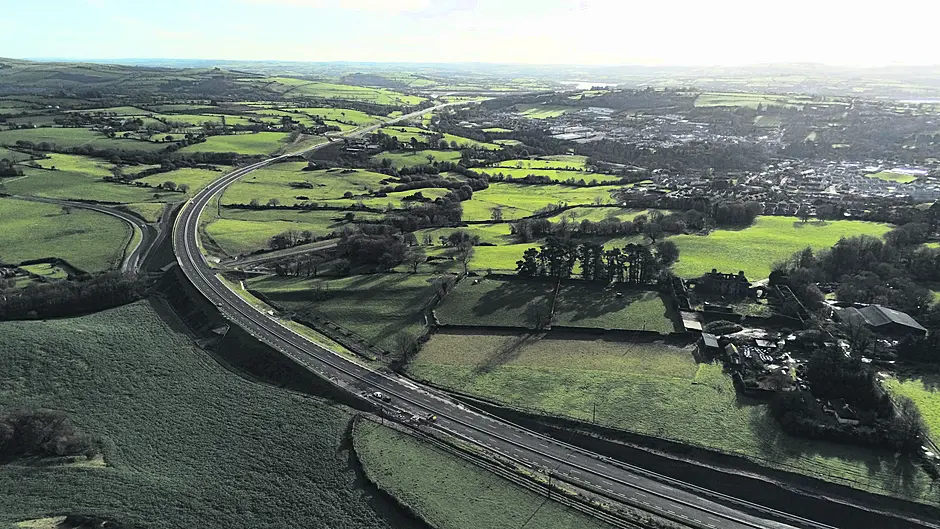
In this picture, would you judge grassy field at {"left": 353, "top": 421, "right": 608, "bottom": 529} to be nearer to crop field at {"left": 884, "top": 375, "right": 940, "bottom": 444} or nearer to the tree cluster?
the tree cluster

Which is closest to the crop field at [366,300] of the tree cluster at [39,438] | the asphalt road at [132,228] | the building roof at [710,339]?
the asphalt road at [132,228]

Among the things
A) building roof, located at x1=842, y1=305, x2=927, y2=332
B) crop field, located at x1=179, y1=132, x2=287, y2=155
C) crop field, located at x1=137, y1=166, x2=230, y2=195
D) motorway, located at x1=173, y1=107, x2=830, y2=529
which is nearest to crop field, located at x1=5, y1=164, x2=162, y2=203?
crop field, located at x1=137, y1=166, x2=230, y2=195

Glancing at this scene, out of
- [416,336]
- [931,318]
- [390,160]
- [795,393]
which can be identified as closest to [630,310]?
[795,393]

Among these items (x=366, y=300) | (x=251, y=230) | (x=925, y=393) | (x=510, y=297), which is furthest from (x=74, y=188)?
(x=925, y=393)

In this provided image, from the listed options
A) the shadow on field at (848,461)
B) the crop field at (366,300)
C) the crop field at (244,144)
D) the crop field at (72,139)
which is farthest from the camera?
the crop field at (244,144)

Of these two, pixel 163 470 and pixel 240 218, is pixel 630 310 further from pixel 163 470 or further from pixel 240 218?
pixel 240 218

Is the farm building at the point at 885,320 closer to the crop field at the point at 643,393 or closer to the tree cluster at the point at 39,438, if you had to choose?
the crop field at the point at 643,393
